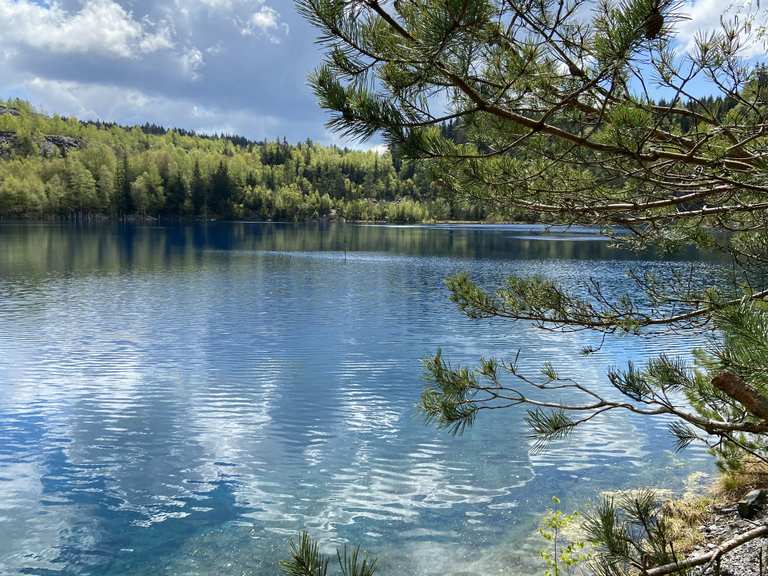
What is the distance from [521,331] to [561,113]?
2124 centimetres

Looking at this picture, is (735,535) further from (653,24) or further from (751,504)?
(653,24)

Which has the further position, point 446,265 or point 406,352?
point 446,265

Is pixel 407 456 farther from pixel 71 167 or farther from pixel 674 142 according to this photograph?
pixel 71 167

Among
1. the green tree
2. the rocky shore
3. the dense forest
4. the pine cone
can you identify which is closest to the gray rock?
the rocky shore

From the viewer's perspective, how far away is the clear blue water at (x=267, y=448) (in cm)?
941

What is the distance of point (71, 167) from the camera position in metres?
156

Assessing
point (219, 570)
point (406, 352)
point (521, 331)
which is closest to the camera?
point (219, 570)

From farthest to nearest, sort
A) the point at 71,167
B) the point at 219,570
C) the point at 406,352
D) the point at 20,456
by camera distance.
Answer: the point at 71,167
the point at 406,352
the point at 20,456
the point at 219,570

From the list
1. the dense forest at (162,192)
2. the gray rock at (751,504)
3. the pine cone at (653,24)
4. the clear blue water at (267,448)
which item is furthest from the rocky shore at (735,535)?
the dense forest at (162,192)

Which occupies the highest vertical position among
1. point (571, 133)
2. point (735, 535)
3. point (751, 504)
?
point (571, 133)

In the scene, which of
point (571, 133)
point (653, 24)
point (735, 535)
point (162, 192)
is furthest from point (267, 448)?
point (162, 192)

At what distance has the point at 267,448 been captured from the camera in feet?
42.8

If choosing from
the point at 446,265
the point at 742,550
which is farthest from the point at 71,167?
the point at 742,550

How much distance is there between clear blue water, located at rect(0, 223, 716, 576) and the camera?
9.41m
